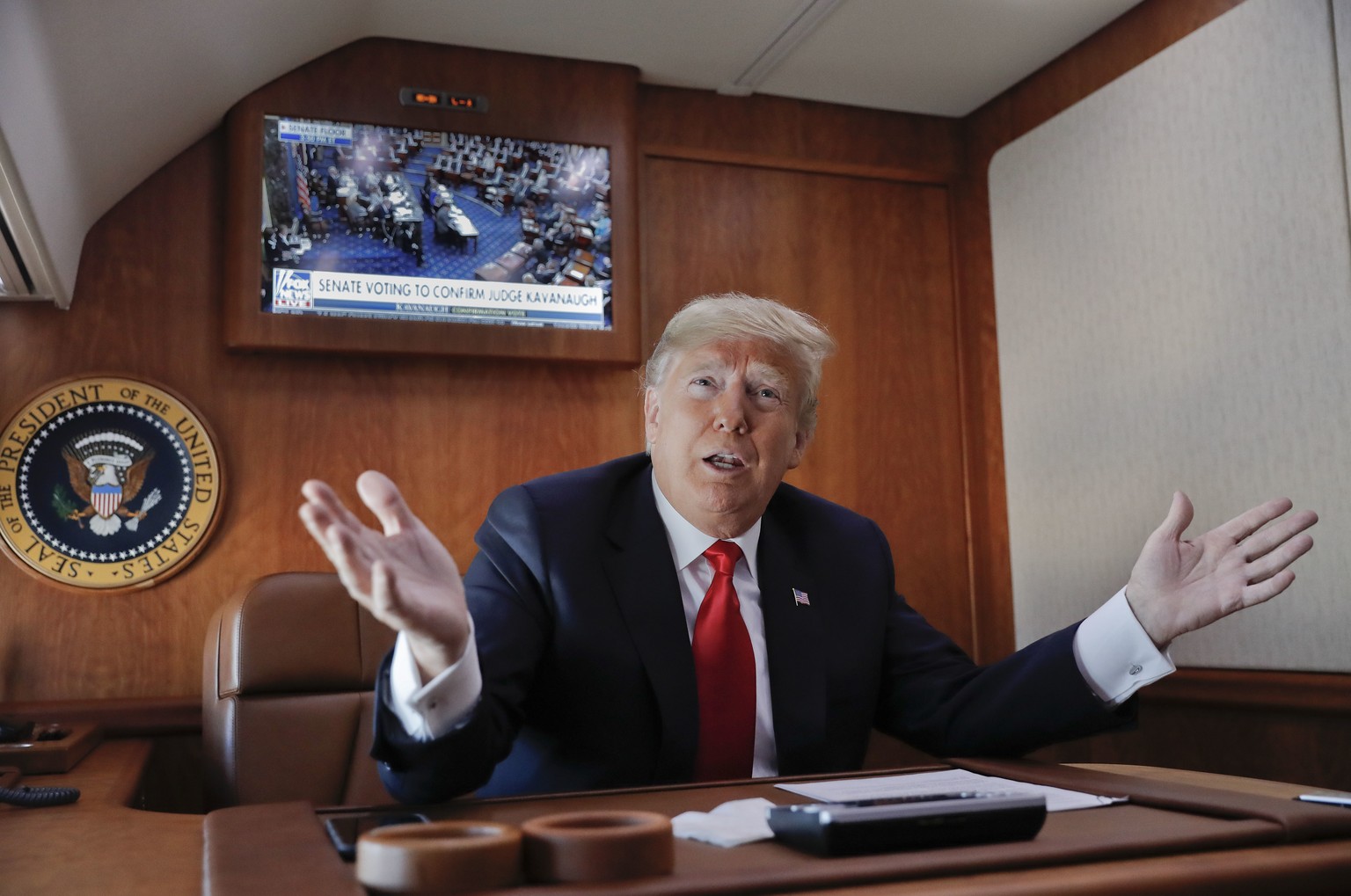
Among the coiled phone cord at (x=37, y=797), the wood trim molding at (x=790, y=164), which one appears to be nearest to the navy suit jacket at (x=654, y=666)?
the coiled phone cord at (x=37, y=797)

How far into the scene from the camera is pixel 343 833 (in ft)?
3.45

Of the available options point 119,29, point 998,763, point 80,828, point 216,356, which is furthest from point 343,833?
point 216,356

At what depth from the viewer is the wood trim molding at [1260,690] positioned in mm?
2414

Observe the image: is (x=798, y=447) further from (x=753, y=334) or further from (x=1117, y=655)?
(x=1117, y=655)

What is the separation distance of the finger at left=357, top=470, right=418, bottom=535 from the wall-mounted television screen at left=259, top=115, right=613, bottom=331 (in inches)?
77.8

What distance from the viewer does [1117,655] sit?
1.56 meters

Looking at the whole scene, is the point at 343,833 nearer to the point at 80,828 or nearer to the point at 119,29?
the point at 80,828

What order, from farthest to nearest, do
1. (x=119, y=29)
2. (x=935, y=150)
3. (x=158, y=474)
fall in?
1. (x=935, y=150)
2. (x=158, y=474)
3. (x=119, y=29)

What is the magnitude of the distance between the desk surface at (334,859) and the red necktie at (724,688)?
1.17 ft

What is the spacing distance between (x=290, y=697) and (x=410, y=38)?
188cm

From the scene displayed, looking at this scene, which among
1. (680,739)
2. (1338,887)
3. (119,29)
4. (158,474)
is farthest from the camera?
(158,474)

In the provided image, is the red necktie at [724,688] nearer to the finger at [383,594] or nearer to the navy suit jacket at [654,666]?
the navy suit jacket at [654,666]

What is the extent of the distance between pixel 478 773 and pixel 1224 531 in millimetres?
1109

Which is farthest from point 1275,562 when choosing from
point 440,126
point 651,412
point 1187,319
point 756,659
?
point 440,126
